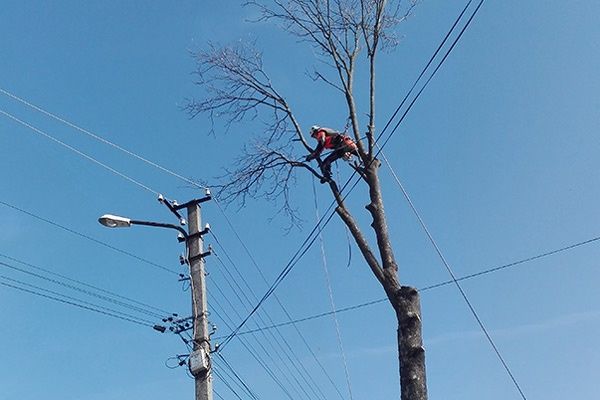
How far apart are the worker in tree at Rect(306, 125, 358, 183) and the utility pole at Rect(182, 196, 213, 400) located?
2120mm

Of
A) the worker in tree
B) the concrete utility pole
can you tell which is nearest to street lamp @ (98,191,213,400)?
the concrete utility pole

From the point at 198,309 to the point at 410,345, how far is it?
10.8 feet

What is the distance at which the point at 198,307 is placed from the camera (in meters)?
10.5

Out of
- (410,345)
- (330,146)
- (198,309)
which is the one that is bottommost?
(410,345)

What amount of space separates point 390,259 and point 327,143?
1.69 metres

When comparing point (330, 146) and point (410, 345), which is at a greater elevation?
point (330, 146)

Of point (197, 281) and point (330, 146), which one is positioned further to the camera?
point (197, 281)

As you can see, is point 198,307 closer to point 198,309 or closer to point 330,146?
point 198,309

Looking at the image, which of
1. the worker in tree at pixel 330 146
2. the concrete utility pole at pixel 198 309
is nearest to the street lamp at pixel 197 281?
the concrete utility pole at pixel 198 309

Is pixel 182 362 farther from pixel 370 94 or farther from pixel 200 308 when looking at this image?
pixel 370 94

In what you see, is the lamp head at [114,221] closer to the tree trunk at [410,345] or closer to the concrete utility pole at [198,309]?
the concrete utility pole at [198,309]

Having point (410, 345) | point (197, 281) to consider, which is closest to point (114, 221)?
point (197, 281)

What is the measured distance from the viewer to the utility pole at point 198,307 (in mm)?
9914

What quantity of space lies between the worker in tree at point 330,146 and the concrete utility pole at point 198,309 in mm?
2118
